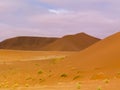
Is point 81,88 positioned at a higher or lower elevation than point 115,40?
lower

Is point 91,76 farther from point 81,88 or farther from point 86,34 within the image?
point 86,34

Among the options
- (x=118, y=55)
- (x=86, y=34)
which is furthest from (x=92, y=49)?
(x=86, y=34)

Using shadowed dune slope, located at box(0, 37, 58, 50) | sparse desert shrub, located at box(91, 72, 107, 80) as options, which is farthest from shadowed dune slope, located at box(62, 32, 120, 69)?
shadowed dune slope, located at box(0, 37, 58, 50)

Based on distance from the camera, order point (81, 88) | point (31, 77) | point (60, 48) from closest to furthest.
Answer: point (81, 88) → point (31, 77) → point (60, 48)

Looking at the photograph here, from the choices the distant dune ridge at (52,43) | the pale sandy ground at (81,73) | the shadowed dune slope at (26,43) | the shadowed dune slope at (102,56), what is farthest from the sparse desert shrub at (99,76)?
the shadowed dune slope at (26,43)

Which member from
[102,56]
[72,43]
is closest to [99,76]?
[102,56]

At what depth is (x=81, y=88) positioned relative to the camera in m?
12.6

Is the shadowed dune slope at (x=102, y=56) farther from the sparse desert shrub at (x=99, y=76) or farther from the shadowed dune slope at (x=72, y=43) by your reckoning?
the shadowed dune slope at (x=72, y=43)

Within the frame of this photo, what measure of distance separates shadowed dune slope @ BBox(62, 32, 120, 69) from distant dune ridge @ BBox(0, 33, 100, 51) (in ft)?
120

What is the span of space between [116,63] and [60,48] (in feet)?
141

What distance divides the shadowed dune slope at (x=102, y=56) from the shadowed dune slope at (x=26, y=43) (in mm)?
44903

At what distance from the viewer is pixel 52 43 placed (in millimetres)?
65438

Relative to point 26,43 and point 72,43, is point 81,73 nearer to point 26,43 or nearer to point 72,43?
point 72,43

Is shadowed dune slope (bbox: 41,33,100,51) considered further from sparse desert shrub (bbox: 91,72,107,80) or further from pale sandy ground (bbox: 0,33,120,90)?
sparse desert shrub (bbox: 91,72,107,80)
